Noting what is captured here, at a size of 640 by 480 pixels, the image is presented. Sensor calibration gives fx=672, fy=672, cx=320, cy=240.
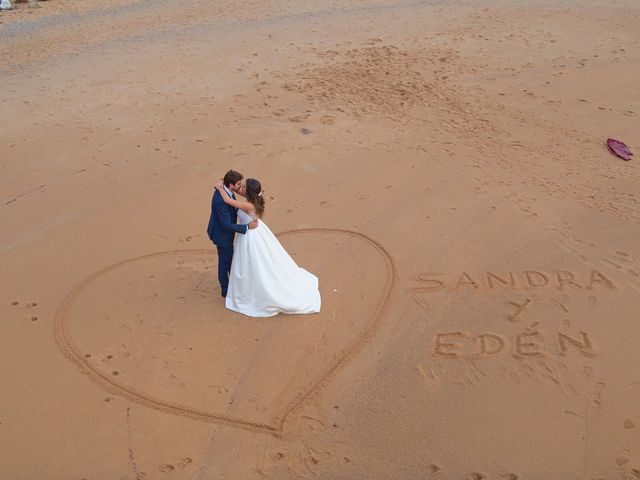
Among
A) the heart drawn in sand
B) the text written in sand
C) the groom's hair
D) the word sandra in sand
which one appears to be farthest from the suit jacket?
the text written in sand

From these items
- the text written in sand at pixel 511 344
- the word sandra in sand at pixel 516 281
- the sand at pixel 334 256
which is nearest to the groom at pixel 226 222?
the sand at pixel 334 256

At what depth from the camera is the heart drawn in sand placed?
6.68 metres

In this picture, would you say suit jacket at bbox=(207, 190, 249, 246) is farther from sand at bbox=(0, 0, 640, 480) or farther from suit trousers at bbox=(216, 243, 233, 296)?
sand at bbox=(0, 0, 640, 480)

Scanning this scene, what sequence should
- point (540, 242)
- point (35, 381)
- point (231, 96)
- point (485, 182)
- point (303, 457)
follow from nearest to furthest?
point (303, 457)
point (35, 381)
point (540, 242)
point (485, 182)
point (231, 96)

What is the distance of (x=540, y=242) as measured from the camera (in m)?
9.11

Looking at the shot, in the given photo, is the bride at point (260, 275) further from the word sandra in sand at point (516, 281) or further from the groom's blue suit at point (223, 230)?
the word sandra in sand at point (516, 281)

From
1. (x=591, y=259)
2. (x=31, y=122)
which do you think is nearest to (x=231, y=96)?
(x=31, y=122)

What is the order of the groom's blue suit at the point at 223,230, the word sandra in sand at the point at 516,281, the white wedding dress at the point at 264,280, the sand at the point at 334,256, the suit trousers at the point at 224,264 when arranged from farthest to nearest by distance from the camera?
the word sandra in sand at the point at 516,281 < the suit trousers at the point at 224,264 < the white wedding dress at the point at 264,280 < the groom's blue suit at the point at 223,230 < the sand at the point at 334,256

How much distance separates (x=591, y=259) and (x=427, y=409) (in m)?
3.58

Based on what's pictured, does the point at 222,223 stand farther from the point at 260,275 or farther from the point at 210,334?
the point at 210,334

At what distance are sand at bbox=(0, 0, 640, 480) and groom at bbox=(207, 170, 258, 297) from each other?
71 centimetres

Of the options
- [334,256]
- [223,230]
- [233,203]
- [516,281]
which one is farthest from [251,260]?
[516,281]

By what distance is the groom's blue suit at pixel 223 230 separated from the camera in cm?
731

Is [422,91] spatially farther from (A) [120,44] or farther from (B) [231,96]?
(A) [120,44]
